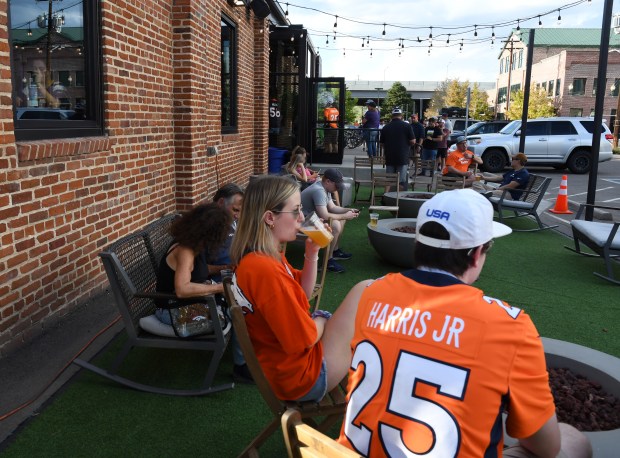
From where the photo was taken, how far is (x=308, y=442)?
1355mm

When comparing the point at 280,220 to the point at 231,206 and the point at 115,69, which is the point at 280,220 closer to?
the point at 231,206

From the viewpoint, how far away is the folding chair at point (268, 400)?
84.8 inches

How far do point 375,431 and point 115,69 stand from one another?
440 centimetres

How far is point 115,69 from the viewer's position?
4918mm

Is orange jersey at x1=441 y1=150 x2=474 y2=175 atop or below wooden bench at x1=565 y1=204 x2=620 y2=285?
atop

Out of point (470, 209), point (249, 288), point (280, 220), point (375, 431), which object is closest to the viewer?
point (375, 431)

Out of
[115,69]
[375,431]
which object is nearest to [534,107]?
[115,69]

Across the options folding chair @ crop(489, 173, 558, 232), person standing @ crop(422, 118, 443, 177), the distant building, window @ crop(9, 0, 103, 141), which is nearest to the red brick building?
window @ crop(9, 0, 103, 141)

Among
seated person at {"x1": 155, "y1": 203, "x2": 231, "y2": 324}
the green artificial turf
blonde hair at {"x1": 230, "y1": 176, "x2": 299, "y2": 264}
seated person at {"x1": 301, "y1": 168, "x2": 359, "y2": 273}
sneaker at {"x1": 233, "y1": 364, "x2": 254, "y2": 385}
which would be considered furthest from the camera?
seated person at {"x1": 301, "y1": 168, "x2": 359, "y2": 273}

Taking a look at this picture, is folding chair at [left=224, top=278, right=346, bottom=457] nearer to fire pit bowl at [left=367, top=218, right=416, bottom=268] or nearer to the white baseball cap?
the white baseball cap

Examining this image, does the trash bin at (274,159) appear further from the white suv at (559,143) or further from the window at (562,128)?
the window at (562,128)

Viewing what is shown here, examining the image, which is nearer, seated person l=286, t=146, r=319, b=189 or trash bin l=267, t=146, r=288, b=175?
seated person l=286, t=146, r=319, b=189

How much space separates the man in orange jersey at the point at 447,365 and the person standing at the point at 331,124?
14.3m

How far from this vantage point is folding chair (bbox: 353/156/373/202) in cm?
1162
